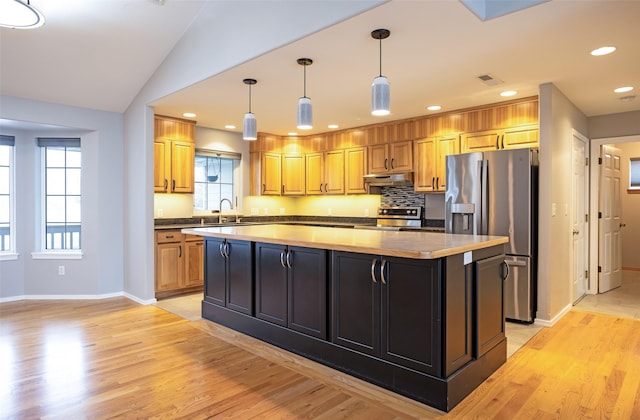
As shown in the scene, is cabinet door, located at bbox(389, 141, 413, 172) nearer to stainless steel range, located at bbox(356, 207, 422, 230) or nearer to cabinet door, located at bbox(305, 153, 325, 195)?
stainless steel range, located at bbox(356, 207, 422, 230)

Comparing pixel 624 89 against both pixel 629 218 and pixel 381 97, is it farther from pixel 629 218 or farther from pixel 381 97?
pixel 629 218

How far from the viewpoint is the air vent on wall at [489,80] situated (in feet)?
12.0

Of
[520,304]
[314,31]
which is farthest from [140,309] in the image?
[520,304]

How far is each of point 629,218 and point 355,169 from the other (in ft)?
16.9

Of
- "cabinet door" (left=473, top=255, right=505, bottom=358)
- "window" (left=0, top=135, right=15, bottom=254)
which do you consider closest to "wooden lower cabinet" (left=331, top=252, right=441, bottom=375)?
"cabinet door" (left=473, top=255, right=505, bottom=358)

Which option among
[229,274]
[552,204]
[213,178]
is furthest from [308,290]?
[213,178]

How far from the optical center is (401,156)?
18.2ft

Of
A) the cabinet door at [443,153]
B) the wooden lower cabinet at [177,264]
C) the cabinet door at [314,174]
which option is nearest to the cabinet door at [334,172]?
the cabinet door at [314,174]

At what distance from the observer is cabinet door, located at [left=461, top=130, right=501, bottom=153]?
4.64 meters

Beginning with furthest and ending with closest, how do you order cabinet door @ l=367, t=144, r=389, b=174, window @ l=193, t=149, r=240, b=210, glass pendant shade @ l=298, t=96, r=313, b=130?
1. window @ l=193, t=149, r=240, b=210
2. cabinet door @ l=367, t=144, r=389, b=174
3. glass pendant shade @ l=298, t=96, r=313, b=130

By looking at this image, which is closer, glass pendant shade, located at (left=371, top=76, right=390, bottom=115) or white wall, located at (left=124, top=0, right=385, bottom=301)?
glass pendant shade, located at (left=371, top=76, right=390, bottom=115)

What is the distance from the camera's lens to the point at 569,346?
341 cm

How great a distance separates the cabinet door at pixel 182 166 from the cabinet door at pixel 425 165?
10.1ft

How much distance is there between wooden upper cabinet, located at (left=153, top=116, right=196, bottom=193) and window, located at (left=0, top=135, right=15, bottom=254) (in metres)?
1.77
